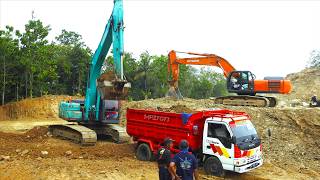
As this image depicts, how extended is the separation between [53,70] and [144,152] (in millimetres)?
23238

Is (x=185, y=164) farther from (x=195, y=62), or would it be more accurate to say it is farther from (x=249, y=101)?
(x=195, y=62)

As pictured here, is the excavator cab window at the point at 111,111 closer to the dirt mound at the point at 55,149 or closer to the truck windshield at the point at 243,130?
the dirt mound at the point at 55,149

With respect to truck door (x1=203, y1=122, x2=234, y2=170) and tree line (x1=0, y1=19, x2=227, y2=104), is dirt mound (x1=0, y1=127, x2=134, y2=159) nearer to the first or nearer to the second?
truck door (x1=203, y1=122, x2=234, y2=170)

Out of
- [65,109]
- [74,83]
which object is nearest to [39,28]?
[74,83]

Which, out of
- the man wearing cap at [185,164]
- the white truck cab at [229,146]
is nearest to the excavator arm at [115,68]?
the white truck cab at [229,146]

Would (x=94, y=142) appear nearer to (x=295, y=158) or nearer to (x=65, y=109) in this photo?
(x=65, y=109)

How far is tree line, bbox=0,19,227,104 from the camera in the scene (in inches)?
1312

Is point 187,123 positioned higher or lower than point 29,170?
higher

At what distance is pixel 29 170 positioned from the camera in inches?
457

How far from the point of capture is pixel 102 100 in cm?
1709

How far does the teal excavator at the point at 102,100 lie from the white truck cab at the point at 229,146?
5.04 m

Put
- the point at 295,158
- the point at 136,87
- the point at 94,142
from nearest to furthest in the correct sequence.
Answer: the point at 295,158
the point at 94,142
the point at 136,87

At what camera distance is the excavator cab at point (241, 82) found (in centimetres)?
2364

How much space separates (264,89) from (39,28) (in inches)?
842
